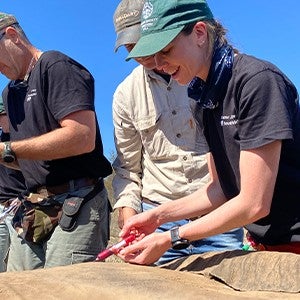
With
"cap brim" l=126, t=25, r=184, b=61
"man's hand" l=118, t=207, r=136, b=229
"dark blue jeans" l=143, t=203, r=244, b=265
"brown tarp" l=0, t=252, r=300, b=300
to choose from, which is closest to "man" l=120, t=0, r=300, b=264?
"cap brim" l=126, t=25, r=184, b=61

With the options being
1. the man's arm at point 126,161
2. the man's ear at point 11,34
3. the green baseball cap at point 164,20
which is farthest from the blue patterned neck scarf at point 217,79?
the man's ear at point 11,34

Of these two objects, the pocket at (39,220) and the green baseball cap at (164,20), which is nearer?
the green baseball cap at (164,20)

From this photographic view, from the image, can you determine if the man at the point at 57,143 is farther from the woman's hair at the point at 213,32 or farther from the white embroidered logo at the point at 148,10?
the woman's hair at the point at 213,32

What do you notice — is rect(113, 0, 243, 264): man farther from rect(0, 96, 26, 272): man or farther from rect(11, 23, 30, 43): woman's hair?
rect(0, 96, 26, 272): man

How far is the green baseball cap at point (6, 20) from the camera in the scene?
4.34 meters

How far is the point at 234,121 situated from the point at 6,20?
2.05 metres

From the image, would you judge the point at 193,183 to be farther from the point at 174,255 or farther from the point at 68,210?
the point at 68,210

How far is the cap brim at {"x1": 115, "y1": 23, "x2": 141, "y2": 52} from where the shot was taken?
4035 millimetres

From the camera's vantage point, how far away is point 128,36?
4.07 meters

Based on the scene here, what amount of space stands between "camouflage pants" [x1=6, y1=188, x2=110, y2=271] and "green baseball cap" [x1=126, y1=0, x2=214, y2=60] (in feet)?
4.20

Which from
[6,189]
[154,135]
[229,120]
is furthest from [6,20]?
[229,120]

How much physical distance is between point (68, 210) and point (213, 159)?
1.04m

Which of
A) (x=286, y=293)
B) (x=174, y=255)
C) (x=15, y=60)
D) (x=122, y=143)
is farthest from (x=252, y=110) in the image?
(x=15, y=60)

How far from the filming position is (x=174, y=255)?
3895 mm
